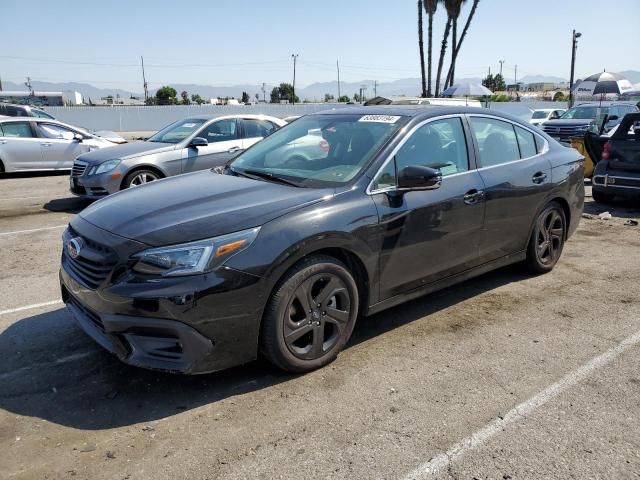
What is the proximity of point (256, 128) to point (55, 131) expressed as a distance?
241 inches

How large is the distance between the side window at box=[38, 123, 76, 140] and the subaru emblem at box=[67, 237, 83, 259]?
1108 centimetres

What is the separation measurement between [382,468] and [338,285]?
1.25 meters

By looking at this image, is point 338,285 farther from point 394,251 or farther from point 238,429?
point 238,429

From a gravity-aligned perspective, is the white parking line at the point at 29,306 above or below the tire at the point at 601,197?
above

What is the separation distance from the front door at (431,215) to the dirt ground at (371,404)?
1.60 feet

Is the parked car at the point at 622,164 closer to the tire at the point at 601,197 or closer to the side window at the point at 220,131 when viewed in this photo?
the tire at the point at 601,197

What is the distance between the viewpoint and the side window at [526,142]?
514 cm

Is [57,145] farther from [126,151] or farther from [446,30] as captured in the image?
[446,30]

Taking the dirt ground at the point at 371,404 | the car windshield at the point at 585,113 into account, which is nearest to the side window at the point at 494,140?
the dirt ground at the point at 371,404

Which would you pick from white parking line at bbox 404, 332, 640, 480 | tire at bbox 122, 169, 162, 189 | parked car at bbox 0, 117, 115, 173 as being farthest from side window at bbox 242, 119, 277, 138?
white parking line at bbox 404, 332, 640, 480

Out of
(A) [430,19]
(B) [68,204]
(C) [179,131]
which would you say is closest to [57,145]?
(B) [68,204]

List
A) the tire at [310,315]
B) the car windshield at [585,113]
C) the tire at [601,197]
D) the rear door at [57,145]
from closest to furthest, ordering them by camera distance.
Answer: the tire at [310,315], the tire at [601,197], the rear door at [57,145], the car windshield at [585,113]

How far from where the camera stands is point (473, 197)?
14.5ft

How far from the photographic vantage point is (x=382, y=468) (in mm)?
2637
